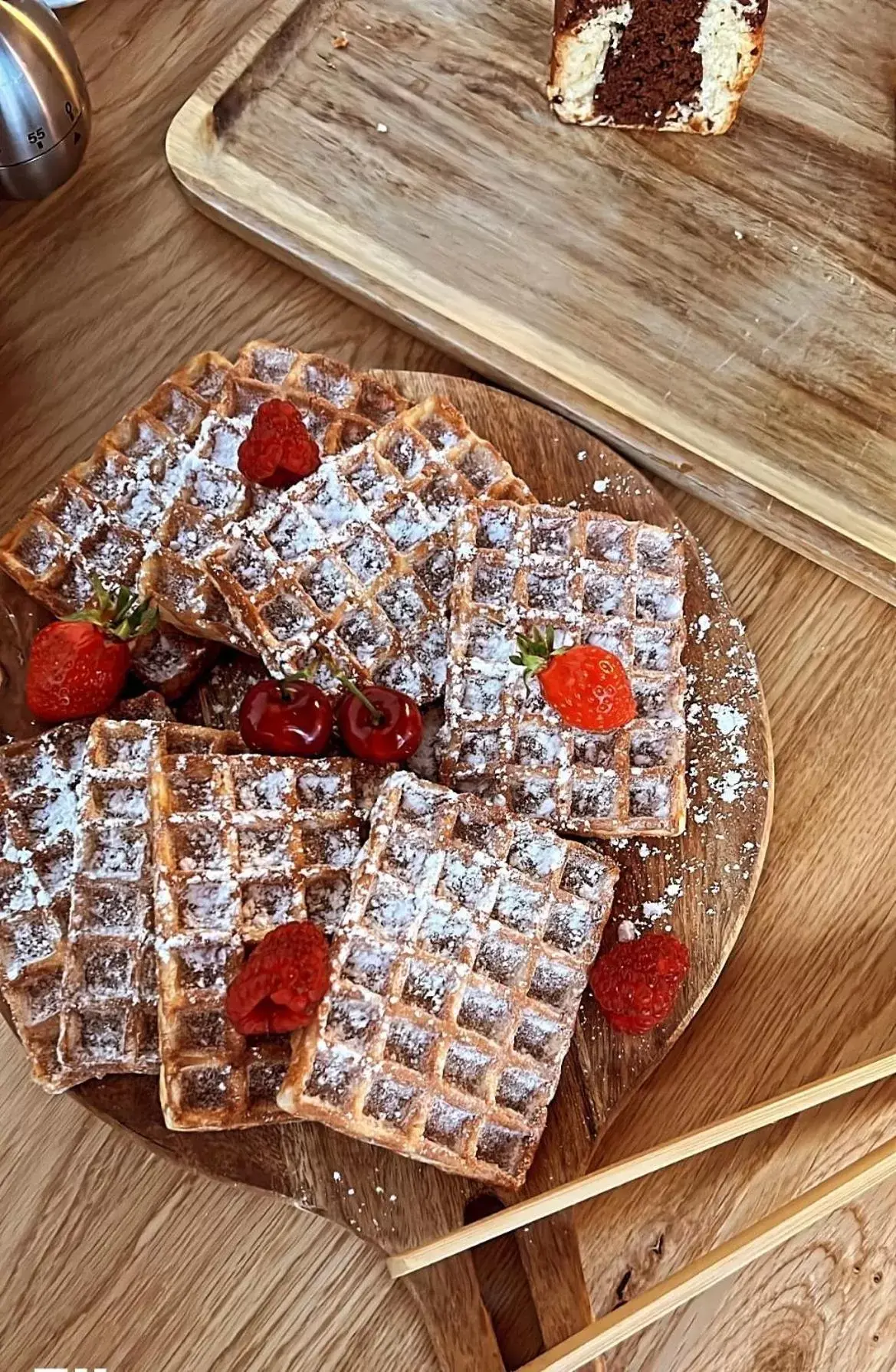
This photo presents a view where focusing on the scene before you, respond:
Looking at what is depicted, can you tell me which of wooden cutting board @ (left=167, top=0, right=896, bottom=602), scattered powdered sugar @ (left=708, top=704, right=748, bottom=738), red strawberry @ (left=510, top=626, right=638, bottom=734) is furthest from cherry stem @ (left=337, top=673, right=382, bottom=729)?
wooden cutting board @ (left=167, top=0, right=896, bottom=602)

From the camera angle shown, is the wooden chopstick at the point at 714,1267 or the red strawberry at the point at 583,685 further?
the red strawberry at the point at 583,685

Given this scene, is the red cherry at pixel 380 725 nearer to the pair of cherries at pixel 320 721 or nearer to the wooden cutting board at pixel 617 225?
the pair of cherries at pixel 320 721

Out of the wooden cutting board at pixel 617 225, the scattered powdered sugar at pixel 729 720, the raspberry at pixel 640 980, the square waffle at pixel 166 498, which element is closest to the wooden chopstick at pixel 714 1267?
the raspberry at pixel 640 980

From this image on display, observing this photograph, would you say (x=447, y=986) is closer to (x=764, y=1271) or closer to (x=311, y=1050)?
(x=311, y=1050)

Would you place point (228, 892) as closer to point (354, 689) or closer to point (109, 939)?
point (109, 939)

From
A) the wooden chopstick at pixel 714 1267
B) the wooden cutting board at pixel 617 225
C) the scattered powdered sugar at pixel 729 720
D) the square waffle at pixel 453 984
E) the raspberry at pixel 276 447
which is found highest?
the wooden cutting board at pixel 617 225

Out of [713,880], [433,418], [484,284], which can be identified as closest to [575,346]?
[484,284]

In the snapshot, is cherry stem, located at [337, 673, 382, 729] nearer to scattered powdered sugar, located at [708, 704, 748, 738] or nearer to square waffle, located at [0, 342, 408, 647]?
square waffle, located at [0, 342, 408, 647]
